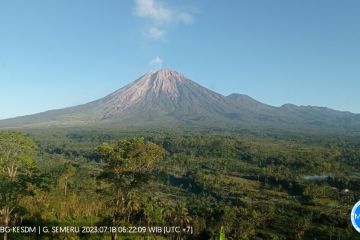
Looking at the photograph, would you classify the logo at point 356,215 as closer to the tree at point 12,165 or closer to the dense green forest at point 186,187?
the dense green forest at point 186,187

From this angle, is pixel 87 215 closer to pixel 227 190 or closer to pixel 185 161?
pixel 227 190

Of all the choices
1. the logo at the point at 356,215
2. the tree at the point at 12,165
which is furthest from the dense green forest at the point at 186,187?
the logo at the point at 356,215

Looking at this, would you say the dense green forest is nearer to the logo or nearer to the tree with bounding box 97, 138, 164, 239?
the tree with bounding box 97, 138, 164, 239

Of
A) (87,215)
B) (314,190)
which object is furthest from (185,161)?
(87,215)

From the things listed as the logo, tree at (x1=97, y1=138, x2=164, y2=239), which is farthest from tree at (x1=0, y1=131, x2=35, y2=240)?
the logo

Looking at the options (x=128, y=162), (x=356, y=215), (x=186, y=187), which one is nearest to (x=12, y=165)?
(x=128, y=162)
